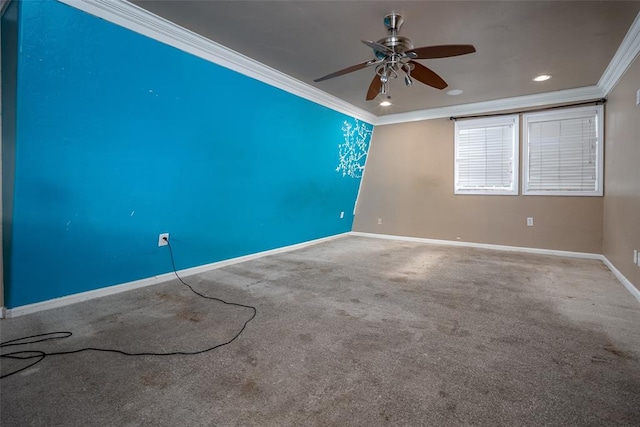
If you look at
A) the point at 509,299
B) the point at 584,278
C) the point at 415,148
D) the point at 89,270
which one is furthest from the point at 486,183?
the point at 89,270

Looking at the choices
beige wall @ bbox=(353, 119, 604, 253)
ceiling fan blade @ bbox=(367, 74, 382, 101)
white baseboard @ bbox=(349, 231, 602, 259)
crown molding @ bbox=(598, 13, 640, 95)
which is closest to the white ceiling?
crown molding @ bbox=(598, 13, 640, 95)

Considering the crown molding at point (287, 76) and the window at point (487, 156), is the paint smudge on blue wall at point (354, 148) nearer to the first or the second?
the crown molding at point (287, 76)

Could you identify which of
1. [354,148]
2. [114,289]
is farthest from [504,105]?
[114,289]

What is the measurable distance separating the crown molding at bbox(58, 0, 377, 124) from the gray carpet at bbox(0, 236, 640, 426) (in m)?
2.25

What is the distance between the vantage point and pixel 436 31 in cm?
264

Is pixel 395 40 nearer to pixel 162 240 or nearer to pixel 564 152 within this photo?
pixel 162 240

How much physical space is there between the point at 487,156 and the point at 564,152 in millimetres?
982

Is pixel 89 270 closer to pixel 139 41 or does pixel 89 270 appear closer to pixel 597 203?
pixel 139 41

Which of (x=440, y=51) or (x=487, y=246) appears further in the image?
(x=487, y=246)

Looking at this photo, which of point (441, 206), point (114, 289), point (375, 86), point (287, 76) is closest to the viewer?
point (114, 289)

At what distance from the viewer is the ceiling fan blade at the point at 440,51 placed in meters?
2.08

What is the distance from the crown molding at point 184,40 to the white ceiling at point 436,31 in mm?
77

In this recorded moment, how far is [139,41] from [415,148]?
14.8 ft

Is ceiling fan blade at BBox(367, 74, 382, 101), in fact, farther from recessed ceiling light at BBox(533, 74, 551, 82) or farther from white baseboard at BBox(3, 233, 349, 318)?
white baseboard at BBox(3, 233, 349, 318)
